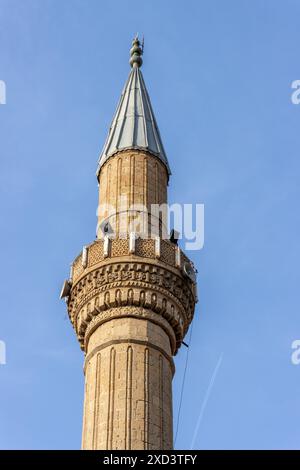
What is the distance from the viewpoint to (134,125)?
19.2 meters

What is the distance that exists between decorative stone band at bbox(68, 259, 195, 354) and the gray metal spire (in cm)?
319

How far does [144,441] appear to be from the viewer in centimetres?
1440

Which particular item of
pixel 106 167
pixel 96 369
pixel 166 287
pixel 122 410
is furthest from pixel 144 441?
pixel 106 167

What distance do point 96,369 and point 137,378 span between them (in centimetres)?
80

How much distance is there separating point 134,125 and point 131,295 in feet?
14.8

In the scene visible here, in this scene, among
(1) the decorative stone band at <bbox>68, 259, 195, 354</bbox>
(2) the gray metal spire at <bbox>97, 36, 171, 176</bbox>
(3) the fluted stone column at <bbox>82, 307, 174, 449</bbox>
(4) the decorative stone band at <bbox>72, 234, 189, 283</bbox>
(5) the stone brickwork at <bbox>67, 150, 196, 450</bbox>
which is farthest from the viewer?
(2) the gray metal spire at <bbox>97, 36, 171, 176</bbox>

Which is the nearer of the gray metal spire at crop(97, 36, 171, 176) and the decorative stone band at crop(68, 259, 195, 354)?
the decorative stone band at crop(68, 259, 195, 354)

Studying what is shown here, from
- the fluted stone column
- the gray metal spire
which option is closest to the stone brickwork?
the fluted stone column

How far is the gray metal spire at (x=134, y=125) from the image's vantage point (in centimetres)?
1875

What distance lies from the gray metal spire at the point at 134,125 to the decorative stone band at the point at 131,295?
3.19 metres

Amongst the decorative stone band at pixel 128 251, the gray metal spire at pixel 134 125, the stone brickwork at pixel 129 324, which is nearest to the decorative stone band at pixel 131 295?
the stone brickwork at pixel 129 324

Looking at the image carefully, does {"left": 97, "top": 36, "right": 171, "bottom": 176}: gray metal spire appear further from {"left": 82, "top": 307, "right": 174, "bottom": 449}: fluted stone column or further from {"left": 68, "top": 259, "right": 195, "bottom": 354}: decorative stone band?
{"left": 82, "top": 307, "right": 174, "bottom": 449}: fluted stone column

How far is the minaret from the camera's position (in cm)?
1478
